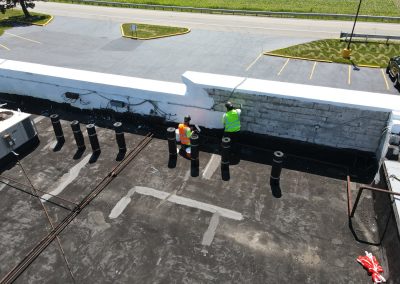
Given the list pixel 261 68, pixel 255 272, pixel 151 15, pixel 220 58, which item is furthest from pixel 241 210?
pixel 151 15

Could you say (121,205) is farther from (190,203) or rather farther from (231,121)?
(231,121)

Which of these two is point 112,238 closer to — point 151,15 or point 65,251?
point 65,251

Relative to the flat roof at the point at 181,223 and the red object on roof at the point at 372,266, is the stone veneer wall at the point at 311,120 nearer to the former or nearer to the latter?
the flat roof at the point at 181,223

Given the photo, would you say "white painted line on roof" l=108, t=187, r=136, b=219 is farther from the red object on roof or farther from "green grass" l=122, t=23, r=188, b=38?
"green grass" l=122, t=23, r=188, b=38

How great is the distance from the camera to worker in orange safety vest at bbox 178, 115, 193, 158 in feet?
38.1

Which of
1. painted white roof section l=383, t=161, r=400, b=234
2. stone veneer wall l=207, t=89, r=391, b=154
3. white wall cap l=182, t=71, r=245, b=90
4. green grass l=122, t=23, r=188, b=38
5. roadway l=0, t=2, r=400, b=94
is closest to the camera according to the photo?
painted white roof section l=383, t=161, r=400, b=234

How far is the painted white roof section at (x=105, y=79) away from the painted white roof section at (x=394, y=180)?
23.6 feet

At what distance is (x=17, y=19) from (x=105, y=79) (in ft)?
144

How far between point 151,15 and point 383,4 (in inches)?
1472

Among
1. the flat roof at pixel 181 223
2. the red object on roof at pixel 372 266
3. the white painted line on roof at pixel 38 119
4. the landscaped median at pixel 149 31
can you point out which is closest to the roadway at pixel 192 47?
the landscaped median at pixel 149 31

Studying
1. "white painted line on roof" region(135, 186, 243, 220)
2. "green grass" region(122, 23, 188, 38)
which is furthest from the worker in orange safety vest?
"green grass" region(122, 23, 188, 38)

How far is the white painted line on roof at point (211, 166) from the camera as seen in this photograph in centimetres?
1070

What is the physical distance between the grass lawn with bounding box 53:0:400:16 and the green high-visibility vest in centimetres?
4298

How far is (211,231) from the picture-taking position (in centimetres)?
871
